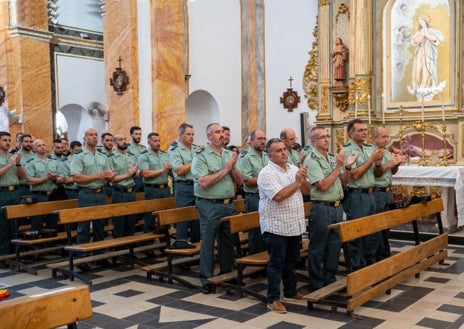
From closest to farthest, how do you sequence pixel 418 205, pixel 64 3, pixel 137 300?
pixel 137 300
pixel 418 205
pixel 64 3

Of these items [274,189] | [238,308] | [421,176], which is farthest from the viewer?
[421,176]

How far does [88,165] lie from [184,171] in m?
1.46

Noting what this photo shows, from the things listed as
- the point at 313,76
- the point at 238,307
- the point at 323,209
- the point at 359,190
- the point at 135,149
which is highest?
the point at 313,76

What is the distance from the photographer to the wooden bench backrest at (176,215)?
255 inches

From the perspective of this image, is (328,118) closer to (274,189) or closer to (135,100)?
(135,100)

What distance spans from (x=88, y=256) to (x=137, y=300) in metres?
1.90

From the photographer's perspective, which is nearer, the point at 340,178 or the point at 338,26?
the point at 340,178

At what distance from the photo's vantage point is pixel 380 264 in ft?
17.5

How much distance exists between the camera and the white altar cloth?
843 centimetres

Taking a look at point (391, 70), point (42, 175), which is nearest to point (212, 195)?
point (42, 175)

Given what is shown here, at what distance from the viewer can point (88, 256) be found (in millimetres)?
7465

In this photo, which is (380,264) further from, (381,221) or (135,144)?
(135,144)

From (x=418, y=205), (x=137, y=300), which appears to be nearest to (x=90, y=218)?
(x=137, y=300)

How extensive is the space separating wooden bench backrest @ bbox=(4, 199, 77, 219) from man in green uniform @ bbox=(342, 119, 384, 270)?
386cm
